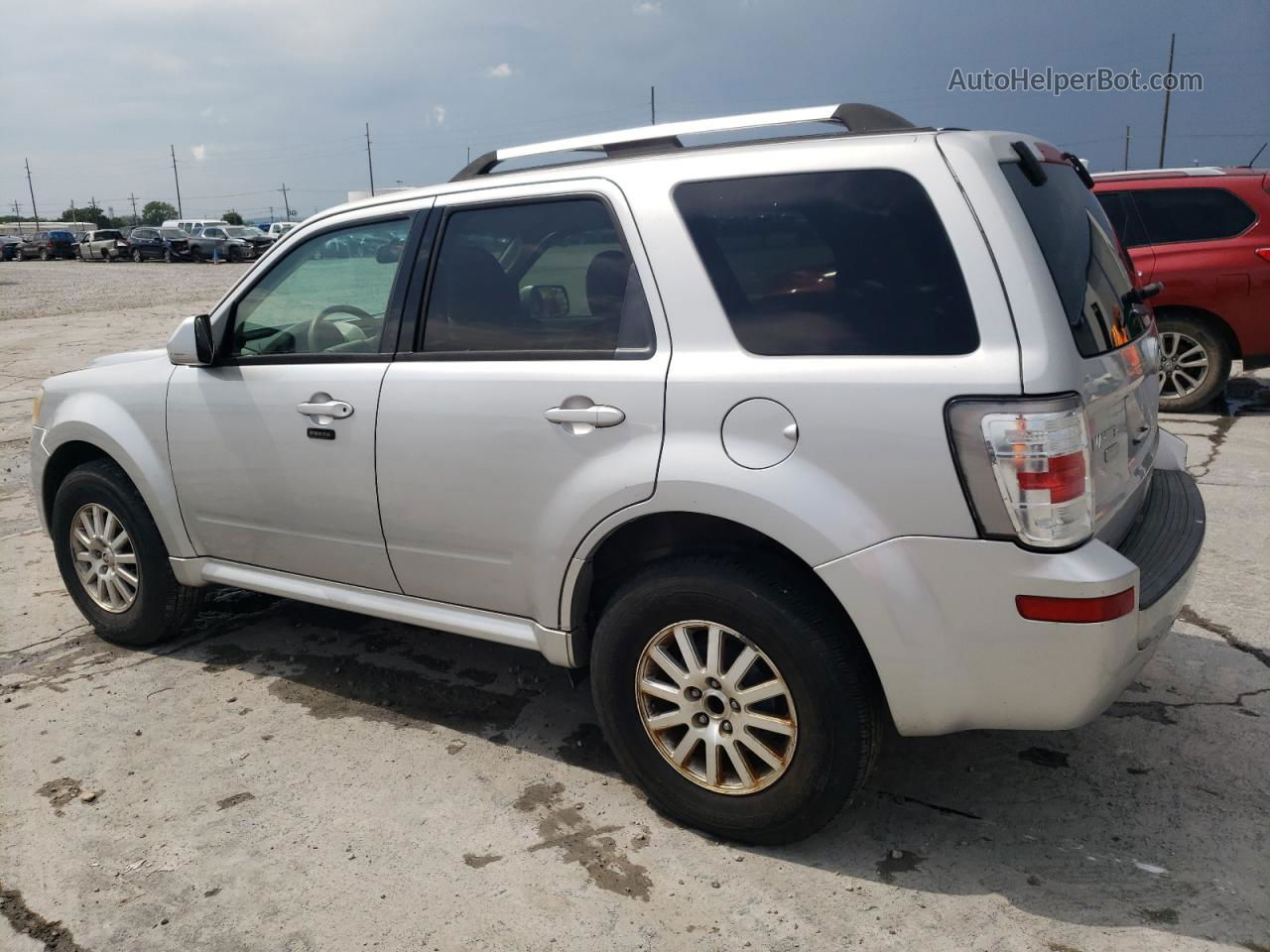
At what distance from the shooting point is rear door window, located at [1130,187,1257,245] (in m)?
8.30

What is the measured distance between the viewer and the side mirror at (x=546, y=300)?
3.23m

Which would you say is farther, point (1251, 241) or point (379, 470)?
point (1251, 241)

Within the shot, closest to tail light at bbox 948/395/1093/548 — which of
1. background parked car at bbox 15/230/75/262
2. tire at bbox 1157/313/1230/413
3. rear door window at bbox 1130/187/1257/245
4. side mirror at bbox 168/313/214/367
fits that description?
side mirror at bbox 168/313/214/367

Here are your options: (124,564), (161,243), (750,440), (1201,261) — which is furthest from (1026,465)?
(161,243)

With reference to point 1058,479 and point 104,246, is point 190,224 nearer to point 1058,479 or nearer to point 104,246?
point 104,246

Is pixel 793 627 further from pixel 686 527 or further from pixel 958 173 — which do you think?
pixel 958 173

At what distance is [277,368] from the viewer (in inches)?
151

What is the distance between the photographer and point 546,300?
129 inches

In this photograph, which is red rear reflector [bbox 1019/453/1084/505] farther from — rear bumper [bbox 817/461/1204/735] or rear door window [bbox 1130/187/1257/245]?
rear door window [bbox 1130/187/1257/245]

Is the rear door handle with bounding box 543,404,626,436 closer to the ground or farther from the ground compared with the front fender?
farther from the ground

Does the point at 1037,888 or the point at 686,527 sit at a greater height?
the point at 686,527

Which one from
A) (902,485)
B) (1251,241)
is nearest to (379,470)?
(902,485)

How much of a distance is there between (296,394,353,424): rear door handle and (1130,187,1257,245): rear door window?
24.3ft

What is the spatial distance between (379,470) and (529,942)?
1596mm
